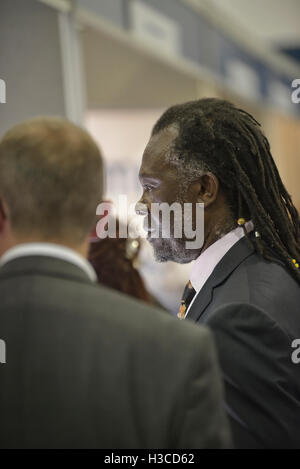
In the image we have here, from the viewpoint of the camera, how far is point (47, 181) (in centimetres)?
102

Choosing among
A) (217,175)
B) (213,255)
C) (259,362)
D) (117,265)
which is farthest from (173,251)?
(117,265)

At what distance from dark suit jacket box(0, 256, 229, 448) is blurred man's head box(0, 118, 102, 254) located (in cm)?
5

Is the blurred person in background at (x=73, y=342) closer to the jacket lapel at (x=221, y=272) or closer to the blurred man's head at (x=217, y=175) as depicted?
the jacket lapel at (x=221, y=272)

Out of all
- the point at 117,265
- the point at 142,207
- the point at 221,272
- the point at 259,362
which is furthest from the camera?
the point at 117,265

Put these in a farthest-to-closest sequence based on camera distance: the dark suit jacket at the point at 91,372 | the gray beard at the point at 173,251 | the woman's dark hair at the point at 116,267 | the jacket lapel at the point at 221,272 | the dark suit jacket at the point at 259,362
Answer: the woman's dark hair at the point at 116,267 → the gray beard at the point at 173,251 → the jacket lapel at the point at 221,272 → the dark suit jacket at the point at 259,362 → the dark suit jacket at the point at 91,372

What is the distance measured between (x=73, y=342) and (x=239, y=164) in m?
0.83

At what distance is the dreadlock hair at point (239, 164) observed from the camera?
65.0 inches

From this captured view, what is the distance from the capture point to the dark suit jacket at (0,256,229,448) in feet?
3.26

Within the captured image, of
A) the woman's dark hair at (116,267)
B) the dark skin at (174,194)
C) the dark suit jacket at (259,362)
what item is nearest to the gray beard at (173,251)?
the dark skin at (174,194)

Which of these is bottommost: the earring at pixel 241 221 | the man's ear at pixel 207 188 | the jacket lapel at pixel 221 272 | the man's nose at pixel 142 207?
the jacket lapel at pixel 221 272

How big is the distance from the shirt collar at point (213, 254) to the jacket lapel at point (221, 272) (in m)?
0.02

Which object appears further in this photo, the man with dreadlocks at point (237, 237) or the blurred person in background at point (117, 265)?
the blurred person in background at point (117, 265)

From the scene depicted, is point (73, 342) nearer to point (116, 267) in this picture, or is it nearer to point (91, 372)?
point (91, 372)

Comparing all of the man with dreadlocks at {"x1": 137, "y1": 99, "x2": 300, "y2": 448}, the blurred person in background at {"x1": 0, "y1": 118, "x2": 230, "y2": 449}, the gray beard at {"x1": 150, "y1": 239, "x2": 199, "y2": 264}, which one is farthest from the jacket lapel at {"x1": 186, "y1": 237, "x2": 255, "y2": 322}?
the blurred person in background at {"x1": 0, "y1": 118, "x2": 230, "y2": 449}
